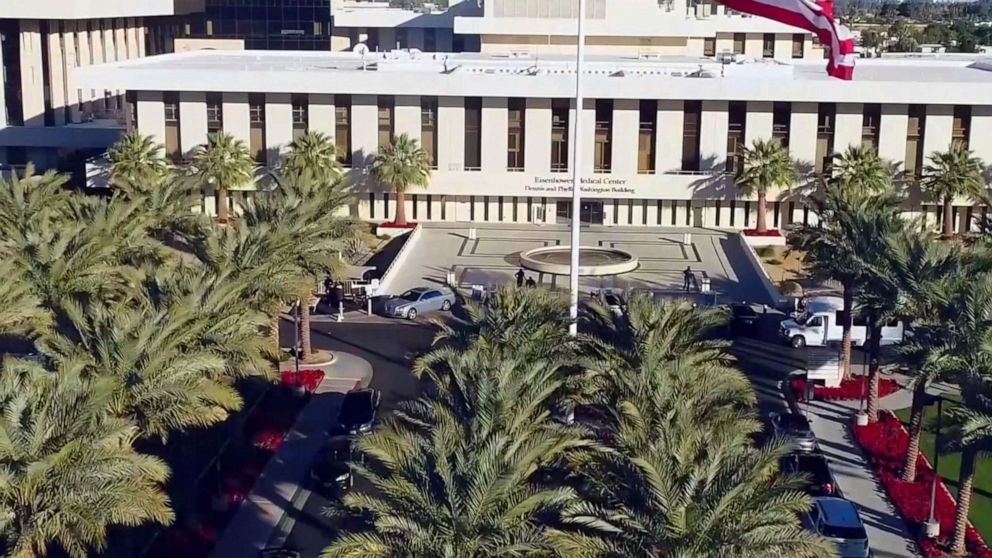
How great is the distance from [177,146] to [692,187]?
932 inches

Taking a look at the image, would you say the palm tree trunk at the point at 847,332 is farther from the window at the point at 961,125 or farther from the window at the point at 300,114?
the window at the point at 300,114

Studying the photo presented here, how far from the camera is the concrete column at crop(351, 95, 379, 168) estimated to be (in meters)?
55.5

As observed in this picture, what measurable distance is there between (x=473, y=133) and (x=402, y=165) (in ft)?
13.5

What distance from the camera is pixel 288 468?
2930cm

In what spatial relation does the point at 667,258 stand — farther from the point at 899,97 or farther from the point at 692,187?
the point at 899,97

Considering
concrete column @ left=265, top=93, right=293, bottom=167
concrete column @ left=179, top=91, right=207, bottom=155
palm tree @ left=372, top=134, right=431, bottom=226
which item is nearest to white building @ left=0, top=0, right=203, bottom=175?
concrete column @ left=179, top=91, right=207, bottom=155

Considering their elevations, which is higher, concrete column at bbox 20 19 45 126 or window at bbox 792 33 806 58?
window at bbox 792 33 806 58

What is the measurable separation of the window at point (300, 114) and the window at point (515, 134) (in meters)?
9.15

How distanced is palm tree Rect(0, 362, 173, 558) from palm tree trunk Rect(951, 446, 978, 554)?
14.9 metres

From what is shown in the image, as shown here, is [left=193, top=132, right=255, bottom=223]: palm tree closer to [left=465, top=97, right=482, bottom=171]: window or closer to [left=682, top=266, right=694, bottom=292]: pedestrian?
[left=465, top=97, right=482, bottom=171]: window

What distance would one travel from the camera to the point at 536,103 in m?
55.2

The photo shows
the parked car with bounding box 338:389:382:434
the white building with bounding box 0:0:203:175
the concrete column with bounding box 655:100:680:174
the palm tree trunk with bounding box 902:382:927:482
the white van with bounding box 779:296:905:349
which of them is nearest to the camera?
the palm tree trunk with bounding box 902:382:927:482

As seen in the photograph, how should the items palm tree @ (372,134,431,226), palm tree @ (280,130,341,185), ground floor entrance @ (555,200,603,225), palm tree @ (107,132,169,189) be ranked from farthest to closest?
ground floor entrance @ (555,200,603,225), palm tree @ (372,134,431,226), palm tree @ (280,130,341,185), palm tree @ (107,132,169,189)

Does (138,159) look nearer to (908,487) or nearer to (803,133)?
(803,133)
